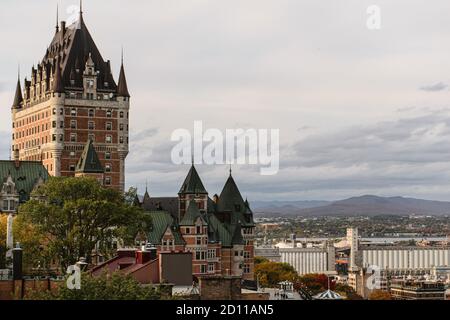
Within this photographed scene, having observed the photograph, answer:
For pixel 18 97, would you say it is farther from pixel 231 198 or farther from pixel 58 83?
pixel 231 198

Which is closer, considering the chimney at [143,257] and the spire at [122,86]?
the chimney at [143,257]

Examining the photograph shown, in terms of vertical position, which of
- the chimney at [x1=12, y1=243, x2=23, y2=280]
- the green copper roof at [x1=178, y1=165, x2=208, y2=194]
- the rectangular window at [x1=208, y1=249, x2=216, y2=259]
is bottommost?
the rectangular window at [x1=208, y1=249, x2=216, y2=259]

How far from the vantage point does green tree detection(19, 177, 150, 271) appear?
91062 mm

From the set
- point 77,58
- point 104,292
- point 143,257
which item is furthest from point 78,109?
point 104,292

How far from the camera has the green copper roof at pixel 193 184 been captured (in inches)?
5246

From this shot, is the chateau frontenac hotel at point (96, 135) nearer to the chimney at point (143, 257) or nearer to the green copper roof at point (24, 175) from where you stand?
the green copper roof at point (24, 175)

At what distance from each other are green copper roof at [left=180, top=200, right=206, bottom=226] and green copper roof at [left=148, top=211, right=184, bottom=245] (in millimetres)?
1181

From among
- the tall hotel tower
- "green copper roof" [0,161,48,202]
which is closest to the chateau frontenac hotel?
the tall hotel tower

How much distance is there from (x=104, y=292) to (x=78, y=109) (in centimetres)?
9889

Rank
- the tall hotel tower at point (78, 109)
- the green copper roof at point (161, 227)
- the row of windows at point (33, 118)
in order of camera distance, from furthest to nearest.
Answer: the row of windows at point (33, 118)
the tall hotel tower at point (78, 109)
the green copper roof at point (161, 227)

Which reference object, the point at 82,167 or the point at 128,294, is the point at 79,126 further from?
the point at 128,294

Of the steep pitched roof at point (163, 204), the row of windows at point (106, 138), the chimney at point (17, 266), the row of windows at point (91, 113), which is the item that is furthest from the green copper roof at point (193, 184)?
the chimney at point (17, 266)

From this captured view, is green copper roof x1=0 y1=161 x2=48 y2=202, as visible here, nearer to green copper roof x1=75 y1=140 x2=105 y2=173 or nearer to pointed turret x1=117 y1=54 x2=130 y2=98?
green copper roof x1=75 y1=140 x2=105 y2=173
